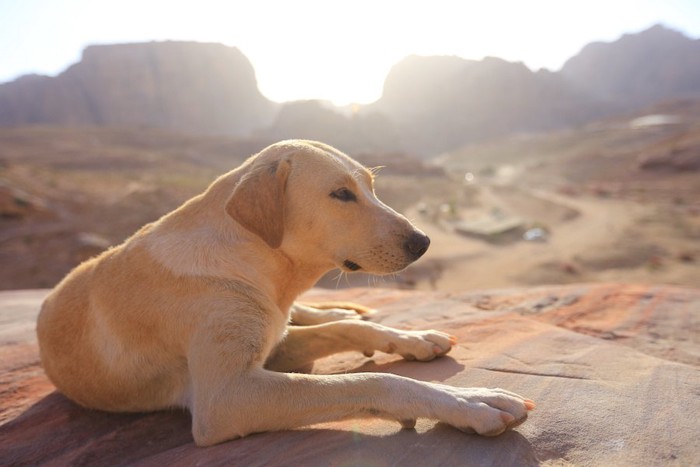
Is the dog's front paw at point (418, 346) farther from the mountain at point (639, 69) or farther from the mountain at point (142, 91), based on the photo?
the mountain at point (639, 69)

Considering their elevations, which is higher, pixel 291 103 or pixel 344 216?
pixel 291 103

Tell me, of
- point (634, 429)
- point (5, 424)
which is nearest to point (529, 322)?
point (634, 429)

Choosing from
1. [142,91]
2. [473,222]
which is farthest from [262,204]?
[142,91]

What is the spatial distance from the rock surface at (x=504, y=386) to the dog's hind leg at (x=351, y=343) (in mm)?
108

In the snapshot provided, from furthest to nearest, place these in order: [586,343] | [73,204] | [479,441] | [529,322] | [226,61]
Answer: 1. [226,61]
2. [73,204]
3. [529,322]
4. [586,343]
5. [479,441]

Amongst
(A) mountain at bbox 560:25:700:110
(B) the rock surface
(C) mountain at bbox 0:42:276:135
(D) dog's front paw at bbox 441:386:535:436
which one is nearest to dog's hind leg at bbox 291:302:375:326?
(B) the rock surface

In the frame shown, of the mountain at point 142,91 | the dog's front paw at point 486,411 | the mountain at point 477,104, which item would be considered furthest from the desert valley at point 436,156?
the dog's front paw at point 486,411

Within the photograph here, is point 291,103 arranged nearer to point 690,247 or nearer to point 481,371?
point 690,247

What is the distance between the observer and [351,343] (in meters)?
3.29

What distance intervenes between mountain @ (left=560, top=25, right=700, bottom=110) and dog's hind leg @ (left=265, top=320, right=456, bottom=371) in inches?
5102

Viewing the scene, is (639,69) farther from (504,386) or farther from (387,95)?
(504,386)

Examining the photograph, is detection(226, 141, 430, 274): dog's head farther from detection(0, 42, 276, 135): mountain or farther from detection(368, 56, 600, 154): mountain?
detection(368, 56, 600, 154): mountain

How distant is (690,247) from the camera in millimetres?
14594

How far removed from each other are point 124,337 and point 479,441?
2.34 metres
